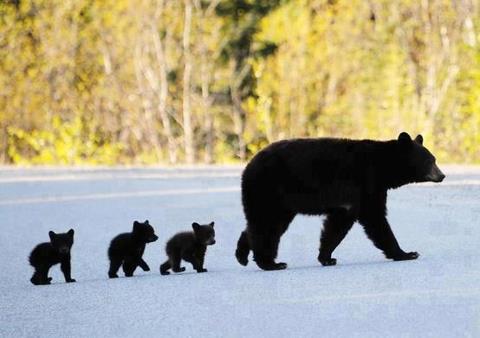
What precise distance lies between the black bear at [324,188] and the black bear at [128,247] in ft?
2.36

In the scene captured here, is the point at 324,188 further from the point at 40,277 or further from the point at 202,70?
the point at 202,70

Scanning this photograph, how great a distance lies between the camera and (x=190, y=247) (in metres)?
9.52

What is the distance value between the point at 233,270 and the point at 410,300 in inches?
102

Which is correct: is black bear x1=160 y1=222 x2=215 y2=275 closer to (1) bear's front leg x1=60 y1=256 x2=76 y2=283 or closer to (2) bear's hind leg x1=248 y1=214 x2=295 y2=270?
(2) bear's hind leg x1=248 y1=214 x2=295 y2=270

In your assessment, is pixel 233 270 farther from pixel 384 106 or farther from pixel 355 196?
pixel 384 106

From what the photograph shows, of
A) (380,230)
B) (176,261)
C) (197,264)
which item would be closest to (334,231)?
(380,230)

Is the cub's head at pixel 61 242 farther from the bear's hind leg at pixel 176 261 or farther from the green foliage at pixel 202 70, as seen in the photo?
the green foliage at pixel 202 70

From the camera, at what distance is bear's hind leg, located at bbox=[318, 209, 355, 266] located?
30.8 ft

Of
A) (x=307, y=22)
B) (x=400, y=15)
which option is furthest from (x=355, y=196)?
(x=307, y=22)

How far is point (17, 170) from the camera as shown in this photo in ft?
107

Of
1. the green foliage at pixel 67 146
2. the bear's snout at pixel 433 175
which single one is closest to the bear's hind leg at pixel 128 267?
the bear's snout at pixel 433 175

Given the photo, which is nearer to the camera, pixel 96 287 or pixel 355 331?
pixel 355 331

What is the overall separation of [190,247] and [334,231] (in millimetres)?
1037

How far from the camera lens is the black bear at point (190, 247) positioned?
31.0 feet
